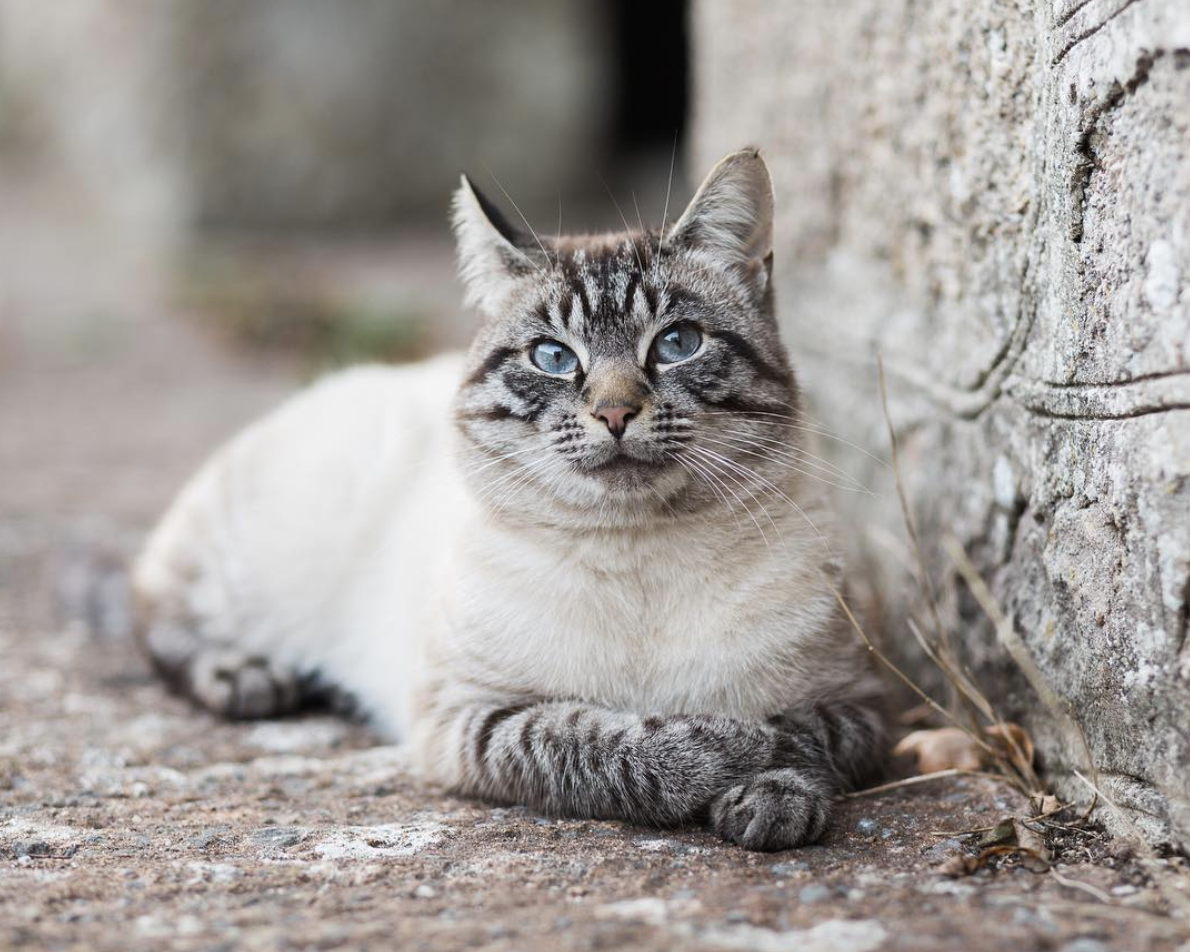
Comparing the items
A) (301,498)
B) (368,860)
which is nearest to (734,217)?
(368,860)

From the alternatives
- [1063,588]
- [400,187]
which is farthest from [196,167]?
[1063,588]

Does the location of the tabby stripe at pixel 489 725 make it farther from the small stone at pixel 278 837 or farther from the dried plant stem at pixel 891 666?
the dried plant stem at pixel 891 666

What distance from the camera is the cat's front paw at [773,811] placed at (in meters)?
2.58

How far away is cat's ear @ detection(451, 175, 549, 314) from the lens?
326 centimetres

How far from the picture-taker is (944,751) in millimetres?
3207

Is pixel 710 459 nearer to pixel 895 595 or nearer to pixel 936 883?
pixel 936 883

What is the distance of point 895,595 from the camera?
400 cm

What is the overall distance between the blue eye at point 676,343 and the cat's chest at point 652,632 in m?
0.50

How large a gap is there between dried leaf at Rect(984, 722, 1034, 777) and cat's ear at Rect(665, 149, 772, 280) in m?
1.39

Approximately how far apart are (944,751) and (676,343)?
4.41ft

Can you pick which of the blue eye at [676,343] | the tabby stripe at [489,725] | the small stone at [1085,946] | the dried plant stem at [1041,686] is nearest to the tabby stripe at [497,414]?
the blue eye at [676,343]

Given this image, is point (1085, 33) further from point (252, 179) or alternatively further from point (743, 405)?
point (252, 179)

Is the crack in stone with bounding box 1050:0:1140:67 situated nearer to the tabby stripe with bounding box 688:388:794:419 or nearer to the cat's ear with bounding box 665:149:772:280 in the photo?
the cat's ear with bounding box 665:149:772:280

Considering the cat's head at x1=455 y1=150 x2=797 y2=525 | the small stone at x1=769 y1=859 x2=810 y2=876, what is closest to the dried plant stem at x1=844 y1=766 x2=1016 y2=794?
the small stone at x1=769 y1=859 x2=810 y2=876
